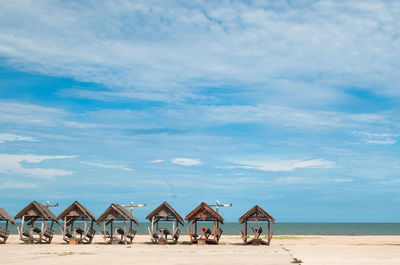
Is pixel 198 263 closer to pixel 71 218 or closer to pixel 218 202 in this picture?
pixel 218 202

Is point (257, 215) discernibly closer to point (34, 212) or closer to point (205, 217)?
point (205, 217)

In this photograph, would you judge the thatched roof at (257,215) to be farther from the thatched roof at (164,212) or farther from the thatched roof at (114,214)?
the thatched roof at (114,214)

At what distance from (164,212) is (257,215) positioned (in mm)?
7749

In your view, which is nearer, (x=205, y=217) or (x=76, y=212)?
(x=205, y=217)

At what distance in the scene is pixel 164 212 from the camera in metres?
39.1

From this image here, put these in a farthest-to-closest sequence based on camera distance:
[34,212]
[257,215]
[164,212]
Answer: [34,212], [164,212], [257,215]

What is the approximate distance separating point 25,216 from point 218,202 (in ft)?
55.3

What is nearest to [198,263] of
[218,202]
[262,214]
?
[262,214]

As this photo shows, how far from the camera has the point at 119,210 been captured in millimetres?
38812

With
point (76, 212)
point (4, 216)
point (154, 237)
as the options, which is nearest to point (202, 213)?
→ point (154, 237)

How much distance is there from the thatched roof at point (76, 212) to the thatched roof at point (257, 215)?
12.7 metres

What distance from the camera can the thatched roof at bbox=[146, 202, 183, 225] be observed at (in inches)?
1524

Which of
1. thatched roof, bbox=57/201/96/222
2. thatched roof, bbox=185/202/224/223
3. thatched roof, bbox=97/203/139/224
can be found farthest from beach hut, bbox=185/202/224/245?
thatched roof, bbox=57/201/96/222

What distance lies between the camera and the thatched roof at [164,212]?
3872cm
